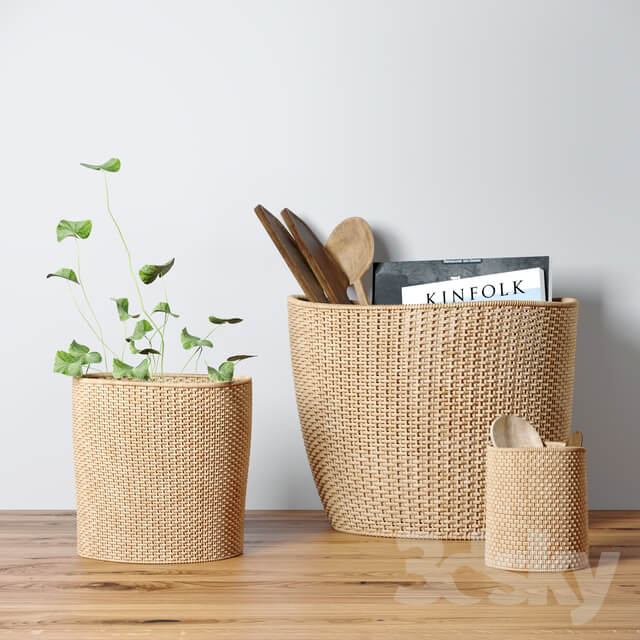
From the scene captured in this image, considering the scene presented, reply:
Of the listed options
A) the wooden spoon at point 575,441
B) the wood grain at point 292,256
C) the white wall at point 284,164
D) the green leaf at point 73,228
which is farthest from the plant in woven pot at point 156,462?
the wooden spoon at point 575,441

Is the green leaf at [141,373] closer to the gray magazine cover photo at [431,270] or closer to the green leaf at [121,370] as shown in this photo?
the green leaf at [121,370]

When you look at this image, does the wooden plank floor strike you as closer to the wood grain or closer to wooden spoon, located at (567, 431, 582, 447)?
wooden spoon, located at (567, 431, 582, 447)

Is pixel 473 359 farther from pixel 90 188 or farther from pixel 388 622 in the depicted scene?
pixel 90 188

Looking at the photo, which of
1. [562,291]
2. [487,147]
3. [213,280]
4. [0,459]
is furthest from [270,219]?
[0,459]

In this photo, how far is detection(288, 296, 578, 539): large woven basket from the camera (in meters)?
1.23

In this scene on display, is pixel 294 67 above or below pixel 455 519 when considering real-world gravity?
above

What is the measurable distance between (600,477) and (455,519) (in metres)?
0.38

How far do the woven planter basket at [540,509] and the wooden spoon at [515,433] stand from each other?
10 centimetres

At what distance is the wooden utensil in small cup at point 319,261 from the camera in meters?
1.36

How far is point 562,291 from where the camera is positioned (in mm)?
1493

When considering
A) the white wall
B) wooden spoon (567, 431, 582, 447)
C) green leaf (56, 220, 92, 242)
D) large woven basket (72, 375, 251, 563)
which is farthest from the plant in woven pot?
wooden spoon (567, 431, 582, 447)

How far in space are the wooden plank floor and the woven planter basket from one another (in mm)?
23

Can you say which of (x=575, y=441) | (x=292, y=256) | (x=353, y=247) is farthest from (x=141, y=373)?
(x=575, y=441)

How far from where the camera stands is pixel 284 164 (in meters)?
1.49
